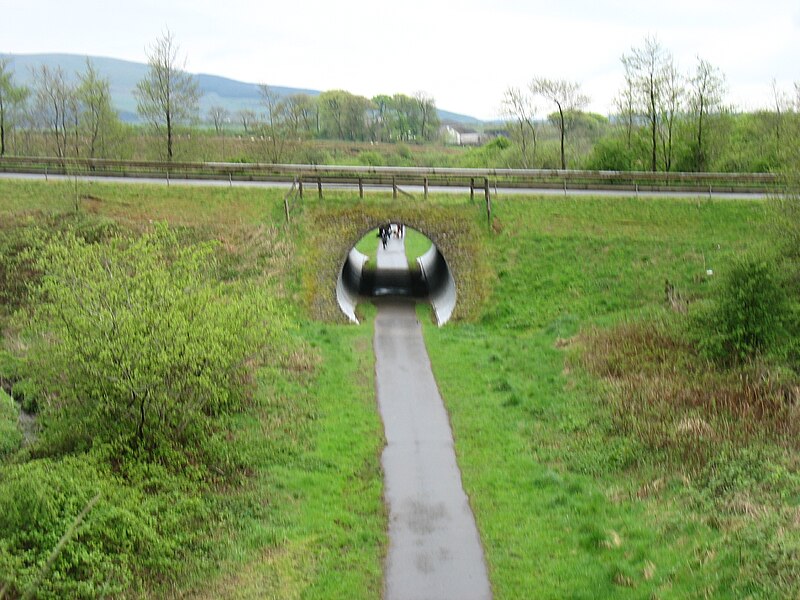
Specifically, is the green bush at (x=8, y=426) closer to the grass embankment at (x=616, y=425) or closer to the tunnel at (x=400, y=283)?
the grass embankment at (x=616, y=425)

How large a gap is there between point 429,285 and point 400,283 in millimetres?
1621

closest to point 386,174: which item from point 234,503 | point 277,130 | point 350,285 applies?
point 350,285

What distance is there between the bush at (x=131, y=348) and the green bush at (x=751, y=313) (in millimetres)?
12781

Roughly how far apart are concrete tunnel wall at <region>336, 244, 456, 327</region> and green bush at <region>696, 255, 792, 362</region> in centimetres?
1021

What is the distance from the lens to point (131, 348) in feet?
45.8

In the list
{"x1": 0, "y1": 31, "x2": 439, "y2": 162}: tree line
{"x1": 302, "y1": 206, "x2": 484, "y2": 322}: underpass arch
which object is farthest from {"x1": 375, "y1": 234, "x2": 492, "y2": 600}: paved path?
{"x1": 0, "y1": 31, "x2": 439, "y2": 162}: tree line

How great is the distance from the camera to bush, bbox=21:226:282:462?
1408 centimetres

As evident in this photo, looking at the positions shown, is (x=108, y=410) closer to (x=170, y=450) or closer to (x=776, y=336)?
(x=170, y=450)

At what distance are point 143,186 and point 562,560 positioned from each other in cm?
2671

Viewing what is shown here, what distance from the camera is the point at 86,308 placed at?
563 inches

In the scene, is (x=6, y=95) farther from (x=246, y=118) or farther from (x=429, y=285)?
(x=429, y=285)

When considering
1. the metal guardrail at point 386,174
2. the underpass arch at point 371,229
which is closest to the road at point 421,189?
the metal guardrail at point 386,174

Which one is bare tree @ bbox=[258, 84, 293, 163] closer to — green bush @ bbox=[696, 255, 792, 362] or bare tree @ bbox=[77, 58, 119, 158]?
bare tree @ bbox=[77, 58, 119, 158]

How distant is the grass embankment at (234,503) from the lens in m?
11.4
